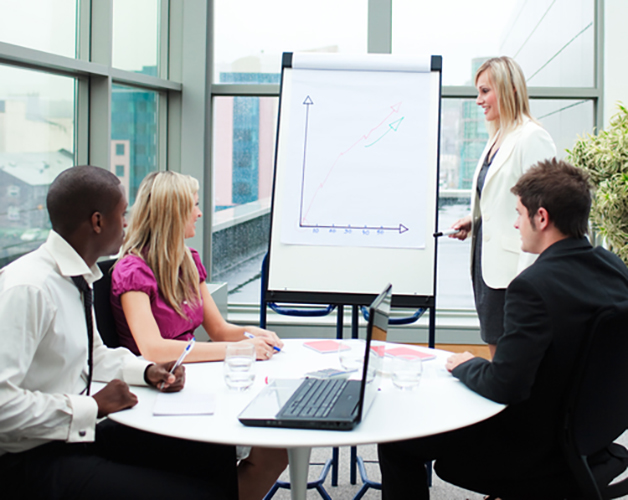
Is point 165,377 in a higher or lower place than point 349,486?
higher

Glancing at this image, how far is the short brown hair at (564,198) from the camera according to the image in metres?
1.47

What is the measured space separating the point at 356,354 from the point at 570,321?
68 cm

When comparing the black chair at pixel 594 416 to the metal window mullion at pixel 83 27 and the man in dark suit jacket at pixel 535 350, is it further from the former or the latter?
the metal window mullion at pixel 83 27

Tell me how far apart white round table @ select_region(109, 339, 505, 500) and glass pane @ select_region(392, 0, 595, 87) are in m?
2.98

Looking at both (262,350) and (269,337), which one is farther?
(269,337)

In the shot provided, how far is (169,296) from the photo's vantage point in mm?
1947

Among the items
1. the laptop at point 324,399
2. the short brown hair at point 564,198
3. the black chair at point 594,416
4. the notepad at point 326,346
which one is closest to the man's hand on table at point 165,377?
the laptop at point 324,399

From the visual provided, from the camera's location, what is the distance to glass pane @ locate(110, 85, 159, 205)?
132 inches

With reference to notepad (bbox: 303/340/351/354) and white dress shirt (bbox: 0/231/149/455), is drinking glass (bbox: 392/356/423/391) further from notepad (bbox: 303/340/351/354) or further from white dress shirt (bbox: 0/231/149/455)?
white dress shirt (bbox: 0/231/149/455)

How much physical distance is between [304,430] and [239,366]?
33 cm

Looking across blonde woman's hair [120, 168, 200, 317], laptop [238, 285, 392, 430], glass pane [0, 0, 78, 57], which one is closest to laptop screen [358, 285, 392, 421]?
laptop [238, 285, 392, 430]

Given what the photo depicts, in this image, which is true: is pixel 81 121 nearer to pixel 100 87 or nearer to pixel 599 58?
pixel 100 87

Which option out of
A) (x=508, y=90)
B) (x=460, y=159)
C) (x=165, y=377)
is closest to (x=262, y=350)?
(x=165, y=377)

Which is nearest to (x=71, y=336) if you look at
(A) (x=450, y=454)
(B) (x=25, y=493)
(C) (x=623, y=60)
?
(B) (x=25, y=493)
